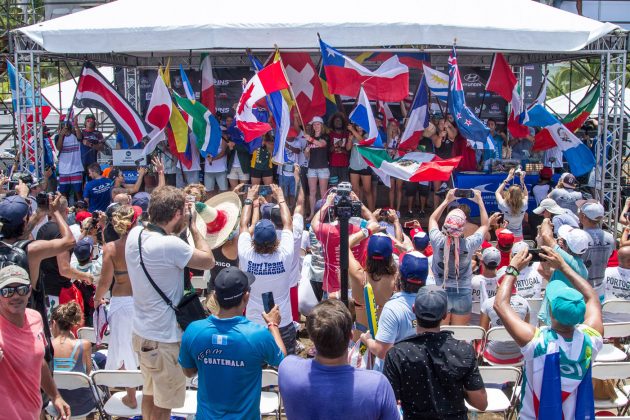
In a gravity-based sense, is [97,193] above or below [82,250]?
below

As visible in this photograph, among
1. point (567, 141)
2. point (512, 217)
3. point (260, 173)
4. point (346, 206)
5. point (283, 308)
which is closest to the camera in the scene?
point (346, 206)

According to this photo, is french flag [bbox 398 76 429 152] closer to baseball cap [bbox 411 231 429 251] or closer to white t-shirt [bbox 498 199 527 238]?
white t-shirt [bbox 498 199 527 238]

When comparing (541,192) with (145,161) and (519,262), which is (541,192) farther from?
Answer: (519,262)

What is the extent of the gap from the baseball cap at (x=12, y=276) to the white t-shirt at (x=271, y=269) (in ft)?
6.61

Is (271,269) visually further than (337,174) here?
No

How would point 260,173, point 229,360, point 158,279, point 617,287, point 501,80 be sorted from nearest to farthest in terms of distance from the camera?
1. point 229,360
2. point 158,279
3. point 617,287
4. point 501,80
5. point 260,173

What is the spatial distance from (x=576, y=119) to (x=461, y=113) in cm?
281

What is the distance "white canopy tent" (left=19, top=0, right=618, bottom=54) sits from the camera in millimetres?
10320

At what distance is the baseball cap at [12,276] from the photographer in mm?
3248

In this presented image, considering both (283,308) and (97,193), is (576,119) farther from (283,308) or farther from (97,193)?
(283,308)

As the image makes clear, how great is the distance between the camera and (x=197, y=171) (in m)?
12.1

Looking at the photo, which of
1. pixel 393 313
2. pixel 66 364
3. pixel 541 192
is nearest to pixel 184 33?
pixel 541 192

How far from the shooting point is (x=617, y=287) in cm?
636

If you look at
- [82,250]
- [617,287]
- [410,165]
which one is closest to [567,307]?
[617,287]
